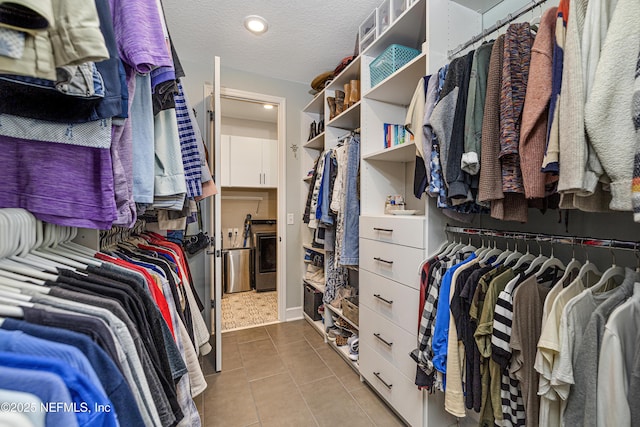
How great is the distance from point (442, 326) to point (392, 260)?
45 centimetres

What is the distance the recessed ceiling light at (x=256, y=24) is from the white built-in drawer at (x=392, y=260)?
174cm

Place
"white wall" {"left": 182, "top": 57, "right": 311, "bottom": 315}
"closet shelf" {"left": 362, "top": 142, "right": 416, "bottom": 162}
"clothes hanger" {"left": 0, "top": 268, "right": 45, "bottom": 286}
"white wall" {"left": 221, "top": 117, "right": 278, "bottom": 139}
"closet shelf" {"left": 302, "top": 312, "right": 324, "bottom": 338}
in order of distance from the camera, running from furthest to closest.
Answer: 1. "white wall" {"left": 221, "top": 117, "right": 278, "bottom": 139}
2. "white wall" {"left": 182, "top": 57, "right": 311, "bottom": 315}
3. "closet shelf" {"left": 302, "top": 312, "right": 324, "bottom": 338}
4. "closet shelf" {"left": 362, "top": 142, "right": 416, "bottom": 162}
5. "clothes hanger" {"left": 0, "top": 268, "right": 45, "bottom": 286}

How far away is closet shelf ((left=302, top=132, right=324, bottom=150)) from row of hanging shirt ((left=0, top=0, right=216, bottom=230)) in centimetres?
196

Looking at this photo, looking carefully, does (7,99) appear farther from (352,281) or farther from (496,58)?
(352,281)

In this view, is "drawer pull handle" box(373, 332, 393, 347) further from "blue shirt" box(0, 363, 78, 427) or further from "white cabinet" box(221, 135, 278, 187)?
"white cabinet" box(221, 135, 278, 187)

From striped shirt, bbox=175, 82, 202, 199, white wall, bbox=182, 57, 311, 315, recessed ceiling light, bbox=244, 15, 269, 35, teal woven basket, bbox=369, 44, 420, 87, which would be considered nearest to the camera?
striped shirt, bbox=175, 82, 202, 199

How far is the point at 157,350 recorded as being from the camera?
28.7 inches

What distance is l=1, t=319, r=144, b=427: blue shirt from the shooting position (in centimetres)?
46

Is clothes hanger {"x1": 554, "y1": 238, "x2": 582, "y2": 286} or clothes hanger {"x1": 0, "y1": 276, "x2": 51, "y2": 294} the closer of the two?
clothes hanger {"x1": 0, "y1": 276, "x2": 51, "y2": 294}

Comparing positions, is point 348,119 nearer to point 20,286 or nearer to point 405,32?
point 405,32

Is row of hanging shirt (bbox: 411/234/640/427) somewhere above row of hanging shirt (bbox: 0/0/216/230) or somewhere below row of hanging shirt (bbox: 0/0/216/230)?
below

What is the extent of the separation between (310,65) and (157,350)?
2662 millimetres

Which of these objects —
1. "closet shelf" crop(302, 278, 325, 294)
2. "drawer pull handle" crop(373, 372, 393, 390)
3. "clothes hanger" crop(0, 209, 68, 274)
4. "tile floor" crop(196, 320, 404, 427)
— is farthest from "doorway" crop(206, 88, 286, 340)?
"clothes hanger" crop(0, 209, 68, 274)

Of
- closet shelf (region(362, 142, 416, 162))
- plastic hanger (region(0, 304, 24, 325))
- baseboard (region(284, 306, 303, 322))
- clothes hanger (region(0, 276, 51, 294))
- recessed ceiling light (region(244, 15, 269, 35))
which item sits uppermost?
recessed ceiling light (region(244, 15, 269, 35))
